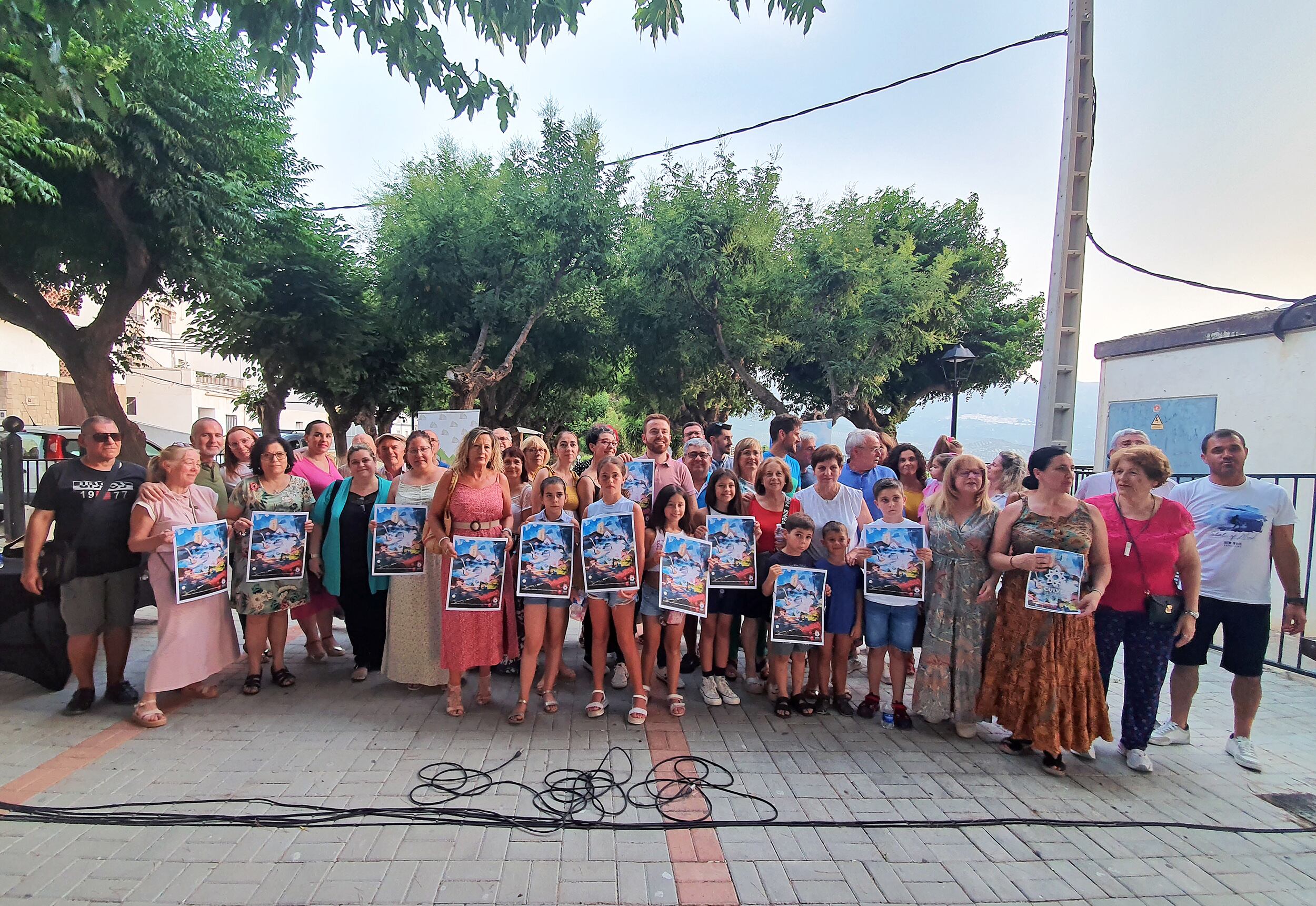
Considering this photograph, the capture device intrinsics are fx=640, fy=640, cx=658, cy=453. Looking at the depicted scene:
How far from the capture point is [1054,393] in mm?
5820

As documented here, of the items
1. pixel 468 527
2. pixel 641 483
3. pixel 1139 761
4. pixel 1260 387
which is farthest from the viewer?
pixel 1260 387

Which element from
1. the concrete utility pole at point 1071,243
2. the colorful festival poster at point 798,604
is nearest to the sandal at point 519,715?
the colorful festival poster at point 798,604

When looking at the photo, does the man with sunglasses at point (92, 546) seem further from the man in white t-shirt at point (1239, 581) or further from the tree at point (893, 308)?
the tree at point (893, 308)

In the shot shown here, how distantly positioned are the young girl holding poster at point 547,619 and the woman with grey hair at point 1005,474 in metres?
3.21

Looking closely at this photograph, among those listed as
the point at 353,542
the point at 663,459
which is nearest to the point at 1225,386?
the point at 663,459

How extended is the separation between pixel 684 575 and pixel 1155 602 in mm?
2795

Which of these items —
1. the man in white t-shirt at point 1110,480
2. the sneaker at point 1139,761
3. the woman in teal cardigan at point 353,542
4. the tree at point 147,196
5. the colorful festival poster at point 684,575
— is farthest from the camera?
the tree at point 147,196

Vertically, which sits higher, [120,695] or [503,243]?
[503,243]

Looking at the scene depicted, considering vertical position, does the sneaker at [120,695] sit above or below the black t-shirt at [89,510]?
below

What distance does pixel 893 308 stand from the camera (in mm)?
15320

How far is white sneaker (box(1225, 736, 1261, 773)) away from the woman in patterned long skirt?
986mm

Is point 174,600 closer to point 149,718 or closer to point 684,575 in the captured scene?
point 149,718

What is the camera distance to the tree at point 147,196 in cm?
881

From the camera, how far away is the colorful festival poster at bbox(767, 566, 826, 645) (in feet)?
13.9
